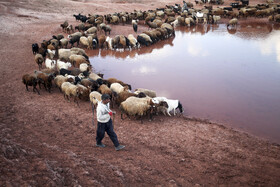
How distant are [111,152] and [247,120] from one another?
4.59 m

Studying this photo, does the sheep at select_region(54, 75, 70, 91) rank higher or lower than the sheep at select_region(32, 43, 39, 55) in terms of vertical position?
lower

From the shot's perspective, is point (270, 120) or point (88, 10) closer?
point (270, 120)

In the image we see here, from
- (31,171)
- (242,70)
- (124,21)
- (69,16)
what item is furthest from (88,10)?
(31,171)

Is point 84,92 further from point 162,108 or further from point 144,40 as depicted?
point 144,40

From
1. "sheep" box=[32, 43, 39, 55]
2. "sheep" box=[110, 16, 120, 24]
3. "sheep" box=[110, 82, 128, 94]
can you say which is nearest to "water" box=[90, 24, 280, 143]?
"sheep" box=[110, 82, 128, 94]

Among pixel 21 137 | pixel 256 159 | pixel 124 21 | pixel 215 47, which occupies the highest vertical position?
pixel 124 21

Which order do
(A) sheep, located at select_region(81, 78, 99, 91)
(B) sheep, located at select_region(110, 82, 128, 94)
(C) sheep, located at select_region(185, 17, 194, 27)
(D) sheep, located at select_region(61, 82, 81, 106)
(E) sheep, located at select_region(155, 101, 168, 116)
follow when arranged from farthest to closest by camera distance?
(C) sheep, located at select_region(185, 17, 194, 27) → (A) sheep, located at select_region(81, 78, 99, 91) → (B) sheep, located at select_region(110, 82, 128, 94) → (D) sheep, located at select_region(61, 82, 81, 106) → (E) sheep, located at select_region(155, 101, 168, 116)

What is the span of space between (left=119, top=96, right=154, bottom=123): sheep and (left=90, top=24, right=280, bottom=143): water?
5.09ft

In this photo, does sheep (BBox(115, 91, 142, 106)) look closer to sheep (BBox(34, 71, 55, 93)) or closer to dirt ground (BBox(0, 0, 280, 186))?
dirt ground (BBox(0, 0, 280, 186))

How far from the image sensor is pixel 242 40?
14.9m

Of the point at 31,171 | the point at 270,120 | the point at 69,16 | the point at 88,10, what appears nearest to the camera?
the point at 31,171

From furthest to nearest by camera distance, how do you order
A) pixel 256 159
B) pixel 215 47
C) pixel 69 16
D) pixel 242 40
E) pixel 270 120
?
pixel 69 16 < pixel 242 40 < pixel 215 47 < pixel 270 120 < pixel 256 159

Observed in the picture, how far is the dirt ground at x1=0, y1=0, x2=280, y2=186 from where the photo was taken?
394 cm

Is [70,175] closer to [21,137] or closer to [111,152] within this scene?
[111,152]
